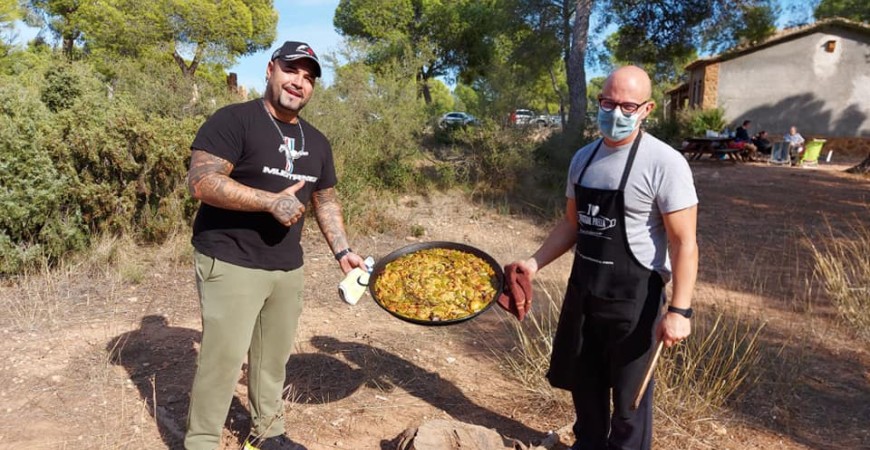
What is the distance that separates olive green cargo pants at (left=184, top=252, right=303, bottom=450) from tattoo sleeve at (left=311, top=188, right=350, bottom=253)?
29 centimetres

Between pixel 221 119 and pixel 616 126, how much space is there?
1599 millimetres

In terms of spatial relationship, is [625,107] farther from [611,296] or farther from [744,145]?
[744,145]

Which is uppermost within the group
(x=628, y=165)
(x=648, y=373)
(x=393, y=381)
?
(x=628, y=165)

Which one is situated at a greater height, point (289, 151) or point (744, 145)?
point (289, 151)

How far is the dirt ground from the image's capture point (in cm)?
314

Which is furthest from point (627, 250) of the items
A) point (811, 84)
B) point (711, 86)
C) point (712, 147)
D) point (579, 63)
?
point (811, 84)

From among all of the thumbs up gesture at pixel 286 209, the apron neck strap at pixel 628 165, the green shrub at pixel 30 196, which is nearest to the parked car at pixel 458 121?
the green shrub at pixel 30 196

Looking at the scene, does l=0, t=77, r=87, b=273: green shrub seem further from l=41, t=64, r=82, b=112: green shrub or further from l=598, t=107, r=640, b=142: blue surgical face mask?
l=598, t=107, r=640, b=142: blue surgical face mask

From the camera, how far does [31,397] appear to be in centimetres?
336

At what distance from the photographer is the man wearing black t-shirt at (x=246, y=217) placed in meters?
2.30

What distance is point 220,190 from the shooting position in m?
2.23

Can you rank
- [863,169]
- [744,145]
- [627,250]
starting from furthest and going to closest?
1. [744,145]
2. [863,169]
3. [627,250]

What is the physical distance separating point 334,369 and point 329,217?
55.1 inches

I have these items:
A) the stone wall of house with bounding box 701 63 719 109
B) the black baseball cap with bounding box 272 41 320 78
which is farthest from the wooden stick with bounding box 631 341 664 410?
the stone wall of house with bounding box 701 63 719 109
